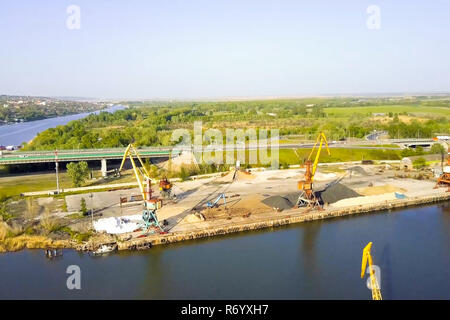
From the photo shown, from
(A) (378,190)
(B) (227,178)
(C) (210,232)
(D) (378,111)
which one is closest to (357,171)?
(A) (378,190)

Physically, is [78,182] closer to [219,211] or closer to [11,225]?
[11,225]

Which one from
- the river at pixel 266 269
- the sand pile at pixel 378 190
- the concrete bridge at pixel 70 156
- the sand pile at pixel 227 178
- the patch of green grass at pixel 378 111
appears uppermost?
the patch of green grass at pixel 378 111

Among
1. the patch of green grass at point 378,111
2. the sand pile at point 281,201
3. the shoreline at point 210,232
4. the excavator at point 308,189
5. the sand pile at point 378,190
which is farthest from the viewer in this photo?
the patch of green grass at point 378,111

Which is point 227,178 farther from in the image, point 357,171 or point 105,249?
point 105,249

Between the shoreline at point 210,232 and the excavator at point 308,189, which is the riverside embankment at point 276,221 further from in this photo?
the excavator at point 308,189

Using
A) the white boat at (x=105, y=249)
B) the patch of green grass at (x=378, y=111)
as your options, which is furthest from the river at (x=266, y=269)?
the patch of green grass at (x=378, y=111)

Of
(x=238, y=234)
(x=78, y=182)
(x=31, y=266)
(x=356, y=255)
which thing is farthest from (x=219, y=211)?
(x=78, y=182)

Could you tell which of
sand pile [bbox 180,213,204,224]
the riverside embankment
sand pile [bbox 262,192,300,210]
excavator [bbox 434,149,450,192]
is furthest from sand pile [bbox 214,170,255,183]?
excavator [bbox 434,149,450,192]
